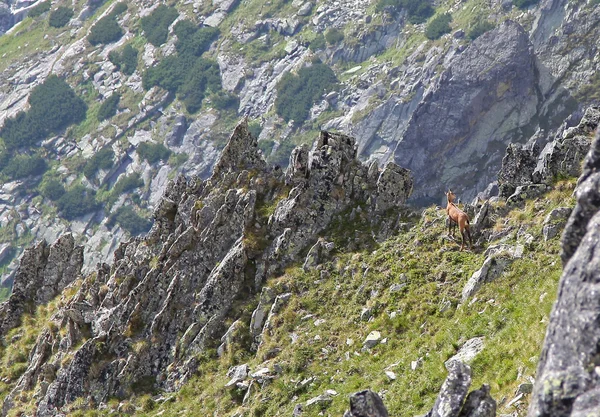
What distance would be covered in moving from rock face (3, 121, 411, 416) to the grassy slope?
1.39m

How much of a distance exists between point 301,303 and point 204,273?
8.09m

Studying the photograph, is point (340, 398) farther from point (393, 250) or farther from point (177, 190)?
point (177, 190)

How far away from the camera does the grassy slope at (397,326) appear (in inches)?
1017

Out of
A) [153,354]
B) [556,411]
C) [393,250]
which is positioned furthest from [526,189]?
[556,411]

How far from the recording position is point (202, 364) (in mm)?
37812

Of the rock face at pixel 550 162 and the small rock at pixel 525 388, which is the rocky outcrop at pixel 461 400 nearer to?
the small rock at pixel 525 388

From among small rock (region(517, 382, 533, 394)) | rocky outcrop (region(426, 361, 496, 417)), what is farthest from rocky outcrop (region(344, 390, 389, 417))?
small rock (region(517, 382, 533, 394))

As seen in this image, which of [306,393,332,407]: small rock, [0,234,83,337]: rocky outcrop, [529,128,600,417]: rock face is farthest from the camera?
[0,234,83,337]: rocky outcrop

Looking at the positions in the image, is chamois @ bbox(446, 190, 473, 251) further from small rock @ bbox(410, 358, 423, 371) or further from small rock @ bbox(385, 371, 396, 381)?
small rock @ bbox(385, 371, 396, 381)

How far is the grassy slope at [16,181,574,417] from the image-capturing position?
25.8 m

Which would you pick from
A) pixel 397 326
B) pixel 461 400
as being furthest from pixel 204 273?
pixel 461 400

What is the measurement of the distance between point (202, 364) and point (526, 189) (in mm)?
17654

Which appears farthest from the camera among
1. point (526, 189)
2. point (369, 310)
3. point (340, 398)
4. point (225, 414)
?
point (526, 189)

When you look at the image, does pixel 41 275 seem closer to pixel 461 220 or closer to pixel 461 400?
pixel 461 220
